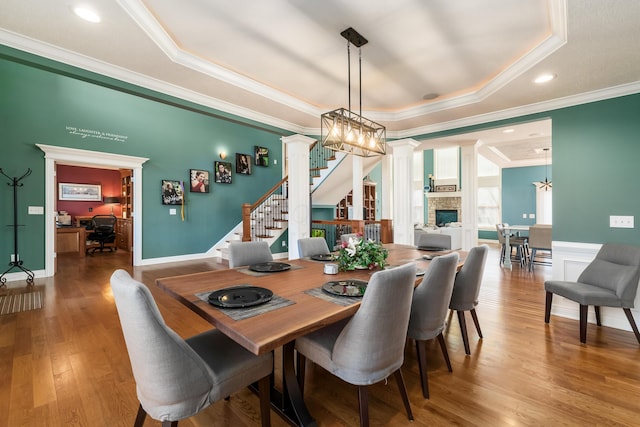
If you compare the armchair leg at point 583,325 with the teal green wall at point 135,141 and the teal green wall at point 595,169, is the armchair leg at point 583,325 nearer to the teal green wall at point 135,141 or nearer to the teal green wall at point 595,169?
the teal green wall at point 595,169

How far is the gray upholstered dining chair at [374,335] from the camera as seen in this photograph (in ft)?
4.30

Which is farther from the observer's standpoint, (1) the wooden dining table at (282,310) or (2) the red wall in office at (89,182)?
(2) the red wall in office at (89,182)

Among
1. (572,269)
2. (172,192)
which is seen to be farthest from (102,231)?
(572,269)

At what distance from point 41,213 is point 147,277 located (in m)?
2.00

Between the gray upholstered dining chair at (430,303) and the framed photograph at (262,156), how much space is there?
6.14m

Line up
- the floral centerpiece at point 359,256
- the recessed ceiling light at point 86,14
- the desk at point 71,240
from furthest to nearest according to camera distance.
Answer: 1. the desk at point 71,240
2. the recessed ceiling light at point 86,14
3. the floral centerpiece at point 359,256

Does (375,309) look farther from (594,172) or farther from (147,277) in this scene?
(147,277)

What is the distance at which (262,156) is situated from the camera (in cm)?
737

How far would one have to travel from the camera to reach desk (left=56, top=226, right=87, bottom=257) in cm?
691

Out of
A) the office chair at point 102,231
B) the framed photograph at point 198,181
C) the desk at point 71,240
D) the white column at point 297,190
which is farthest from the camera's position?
the office chair at point 102,231

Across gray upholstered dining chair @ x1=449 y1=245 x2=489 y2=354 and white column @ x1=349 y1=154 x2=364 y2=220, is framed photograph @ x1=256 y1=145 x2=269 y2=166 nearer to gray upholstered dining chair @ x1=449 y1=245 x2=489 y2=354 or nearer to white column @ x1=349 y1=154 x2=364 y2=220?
white column @ x1=349 y1=154 x2=364 y2=220

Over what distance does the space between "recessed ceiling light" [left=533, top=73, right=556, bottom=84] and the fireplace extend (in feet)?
25.4

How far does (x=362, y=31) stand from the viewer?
2697 millimetres

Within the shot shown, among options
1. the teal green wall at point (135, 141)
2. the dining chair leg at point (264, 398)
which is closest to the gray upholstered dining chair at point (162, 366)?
the dining chair leg at point (264, 398)
